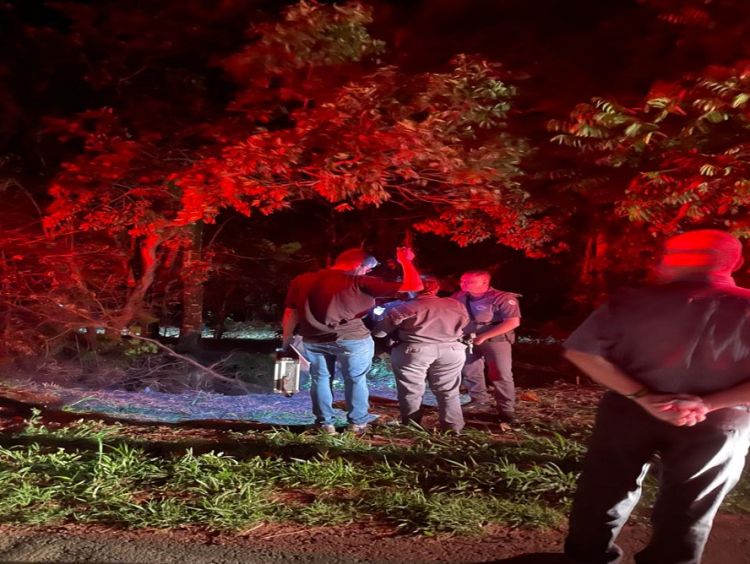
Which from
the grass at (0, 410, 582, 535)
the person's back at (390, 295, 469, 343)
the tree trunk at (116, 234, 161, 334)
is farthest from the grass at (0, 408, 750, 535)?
the tree trunk at (116, 234, 161, 334)

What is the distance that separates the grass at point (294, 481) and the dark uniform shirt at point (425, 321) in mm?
872

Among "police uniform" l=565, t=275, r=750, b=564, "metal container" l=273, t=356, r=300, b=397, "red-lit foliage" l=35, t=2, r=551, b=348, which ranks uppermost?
"red-lit foliage" l=35, t=2, r=551, b=348

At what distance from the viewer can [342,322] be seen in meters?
6.62

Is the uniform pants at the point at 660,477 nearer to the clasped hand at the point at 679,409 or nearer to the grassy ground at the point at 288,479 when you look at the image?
the clasped hand at the point at 679,409

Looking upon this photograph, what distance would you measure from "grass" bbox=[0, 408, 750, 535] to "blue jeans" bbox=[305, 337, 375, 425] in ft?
1.25

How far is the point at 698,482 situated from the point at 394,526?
1.85m

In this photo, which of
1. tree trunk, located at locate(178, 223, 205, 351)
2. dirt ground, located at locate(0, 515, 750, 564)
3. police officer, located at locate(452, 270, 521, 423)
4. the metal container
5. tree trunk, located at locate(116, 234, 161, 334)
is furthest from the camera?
tree trunk, located at locate(178, 223, 205, 351)

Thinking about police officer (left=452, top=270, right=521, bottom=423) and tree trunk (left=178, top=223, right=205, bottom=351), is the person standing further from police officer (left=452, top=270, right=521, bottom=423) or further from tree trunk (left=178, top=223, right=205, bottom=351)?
tree trunk (left=178, top=223, right=205, bottom=351)

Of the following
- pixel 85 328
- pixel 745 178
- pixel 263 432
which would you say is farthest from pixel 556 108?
pixel 85 328

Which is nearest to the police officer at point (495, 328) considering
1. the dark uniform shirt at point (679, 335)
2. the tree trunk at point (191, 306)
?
the dark uniform shirt at point (679, 335)

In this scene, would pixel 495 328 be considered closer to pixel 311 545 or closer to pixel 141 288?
pixel 311 545

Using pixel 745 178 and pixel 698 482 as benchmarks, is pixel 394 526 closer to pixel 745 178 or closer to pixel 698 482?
pixel 698 482

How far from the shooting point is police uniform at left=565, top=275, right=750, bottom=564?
2982mm

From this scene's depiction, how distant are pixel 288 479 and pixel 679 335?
9.62ft
